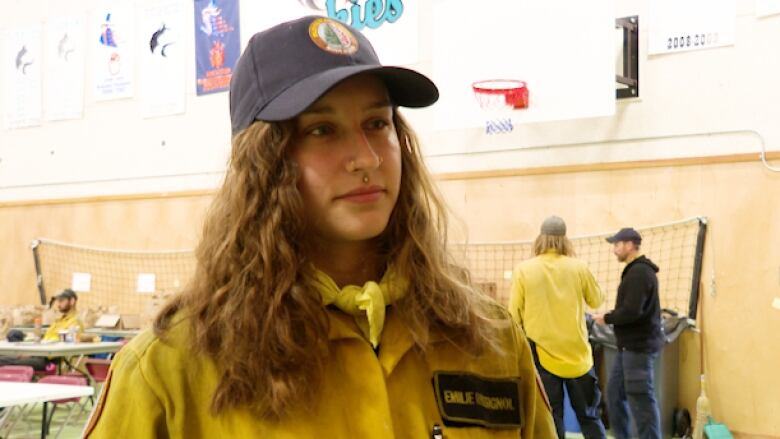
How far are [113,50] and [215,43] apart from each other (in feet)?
6.08

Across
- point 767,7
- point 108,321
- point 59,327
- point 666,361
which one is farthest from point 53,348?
point 767,7

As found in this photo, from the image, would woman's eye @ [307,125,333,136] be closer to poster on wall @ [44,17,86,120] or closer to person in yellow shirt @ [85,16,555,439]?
person in yellow shirt @ [85,16,555,439]

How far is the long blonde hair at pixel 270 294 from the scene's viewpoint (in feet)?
4.44

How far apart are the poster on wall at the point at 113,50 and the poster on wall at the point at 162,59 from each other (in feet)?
0.72

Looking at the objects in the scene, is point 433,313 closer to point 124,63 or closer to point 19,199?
point 124,63

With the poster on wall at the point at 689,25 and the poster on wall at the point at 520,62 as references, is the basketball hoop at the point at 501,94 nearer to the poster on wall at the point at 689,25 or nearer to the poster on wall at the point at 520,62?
the poster on wall at the point at 520,62

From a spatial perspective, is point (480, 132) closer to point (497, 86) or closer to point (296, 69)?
point (497, 86)

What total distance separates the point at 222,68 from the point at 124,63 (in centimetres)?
175

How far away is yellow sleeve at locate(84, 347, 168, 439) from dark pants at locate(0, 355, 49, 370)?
7.52 m

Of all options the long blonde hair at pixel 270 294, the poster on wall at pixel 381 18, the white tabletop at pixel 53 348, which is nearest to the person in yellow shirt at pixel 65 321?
the white tabletop at pixel 53 348

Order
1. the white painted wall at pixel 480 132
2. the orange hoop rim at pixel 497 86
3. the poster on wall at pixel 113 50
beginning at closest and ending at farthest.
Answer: the white painted wall at pixel 480 132, the orange hoop rim at pixel 497 86, the poster on wall at pixel 113 50

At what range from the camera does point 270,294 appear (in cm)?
141

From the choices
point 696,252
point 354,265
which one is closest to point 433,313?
point 354,265

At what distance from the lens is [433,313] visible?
5.00 ft
